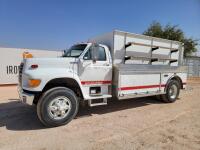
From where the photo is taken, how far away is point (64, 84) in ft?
16.5

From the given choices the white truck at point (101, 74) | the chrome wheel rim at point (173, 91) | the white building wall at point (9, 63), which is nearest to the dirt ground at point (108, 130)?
the white truck at point (101, 74)

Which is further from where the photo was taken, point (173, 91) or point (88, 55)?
point (173, 91)

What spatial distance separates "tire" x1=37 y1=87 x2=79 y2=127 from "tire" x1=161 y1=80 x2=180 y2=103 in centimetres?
435

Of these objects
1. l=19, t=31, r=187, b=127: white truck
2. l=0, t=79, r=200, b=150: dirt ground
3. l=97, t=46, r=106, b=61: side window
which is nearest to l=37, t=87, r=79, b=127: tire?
l=19, t=31, r=187, b=127: white truck

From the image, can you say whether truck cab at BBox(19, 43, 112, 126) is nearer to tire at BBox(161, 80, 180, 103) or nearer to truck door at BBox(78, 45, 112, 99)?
truck door at BBox(78, 45, 112, 99)

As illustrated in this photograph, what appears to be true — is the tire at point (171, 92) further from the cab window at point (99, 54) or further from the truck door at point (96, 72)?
the cab window at point (99, 54)

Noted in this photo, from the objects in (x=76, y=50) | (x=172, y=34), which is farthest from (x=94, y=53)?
(x=172, y=34)

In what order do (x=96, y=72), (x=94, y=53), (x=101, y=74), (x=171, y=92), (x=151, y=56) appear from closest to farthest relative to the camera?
(x=94, y=53) < (x=96, y=72) < (x=101, y=74) < (x=151, y=56) < (x=171, y=92)

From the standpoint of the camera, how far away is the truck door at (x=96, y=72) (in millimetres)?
5160

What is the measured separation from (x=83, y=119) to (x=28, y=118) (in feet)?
5.52

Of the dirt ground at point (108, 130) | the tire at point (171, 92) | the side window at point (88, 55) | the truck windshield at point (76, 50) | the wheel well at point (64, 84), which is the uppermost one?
the truck windshield at point (76, 50)

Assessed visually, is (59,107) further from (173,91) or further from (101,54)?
(173,91)

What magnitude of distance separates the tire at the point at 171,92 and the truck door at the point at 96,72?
3.04 m

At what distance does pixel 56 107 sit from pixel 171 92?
17.5 feet
